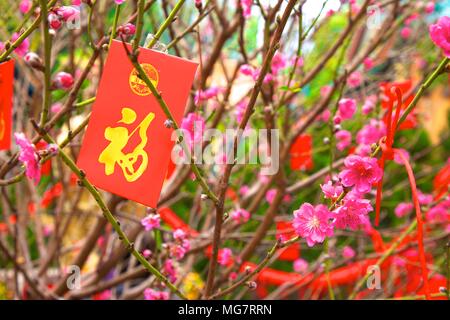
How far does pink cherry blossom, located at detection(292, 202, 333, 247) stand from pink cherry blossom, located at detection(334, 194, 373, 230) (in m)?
0.02

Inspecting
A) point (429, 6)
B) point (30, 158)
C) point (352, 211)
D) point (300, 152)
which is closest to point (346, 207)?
point (352, 211)

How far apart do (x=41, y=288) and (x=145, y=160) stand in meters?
1.17

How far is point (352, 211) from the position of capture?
88 centimetres

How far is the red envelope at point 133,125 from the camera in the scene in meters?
0.94

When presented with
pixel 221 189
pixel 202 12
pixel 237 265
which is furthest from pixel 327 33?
pixel 221 189

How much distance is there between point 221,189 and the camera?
3.30 feet

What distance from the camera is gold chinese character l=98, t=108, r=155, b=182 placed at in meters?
0.95

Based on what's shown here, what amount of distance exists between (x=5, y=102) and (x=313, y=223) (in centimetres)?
68

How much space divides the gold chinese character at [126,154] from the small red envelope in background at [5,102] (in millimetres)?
304

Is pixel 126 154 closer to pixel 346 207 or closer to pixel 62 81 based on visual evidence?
pixel 62 81

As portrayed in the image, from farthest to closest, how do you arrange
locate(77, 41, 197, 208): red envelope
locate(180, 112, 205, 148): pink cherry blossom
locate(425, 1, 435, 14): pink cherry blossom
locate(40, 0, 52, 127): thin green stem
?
locate(425, 1, 435, 14): pink cherry blossom, locate(180, 112, 205, 148): pink cherry blossom, locate(77, 41, 197, 208): red envelope, locate(40, 0, 52, 127): thin green stem

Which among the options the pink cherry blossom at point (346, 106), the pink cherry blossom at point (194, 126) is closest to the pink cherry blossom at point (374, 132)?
the pink cherry blossom at point (346, 106)

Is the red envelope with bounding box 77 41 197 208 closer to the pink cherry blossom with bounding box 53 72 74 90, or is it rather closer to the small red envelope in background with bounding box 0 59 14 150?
the pink cherry blossom with bounding box 53 72 74 90
